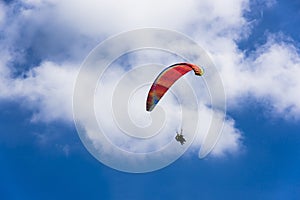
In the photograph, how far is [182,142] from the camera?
67.8 meters

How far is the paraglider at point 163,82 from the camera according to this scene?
67.4 meters

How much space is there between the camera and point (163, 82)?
2707 inches

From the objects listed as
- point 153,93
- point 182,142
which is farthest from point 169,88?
point 182,142

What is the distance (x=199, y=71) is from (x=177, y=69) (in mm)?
3540

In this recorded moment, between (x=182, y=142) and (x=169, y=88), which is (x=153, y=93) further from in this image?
(x=182, y=142)

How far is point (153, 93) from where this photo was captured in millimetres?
Answer: 68312

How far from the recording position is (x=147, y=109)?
6775 centimetres

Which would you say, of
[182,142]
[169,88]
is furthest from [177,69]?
[182,142]

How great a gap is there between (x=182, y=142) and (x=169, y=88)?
6569 millimetres

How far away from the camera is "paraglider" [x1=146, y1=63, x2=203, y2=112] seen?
6744 cm

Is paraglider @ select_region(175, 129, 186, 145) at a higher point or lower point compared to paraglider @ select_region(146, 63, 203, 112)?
lower

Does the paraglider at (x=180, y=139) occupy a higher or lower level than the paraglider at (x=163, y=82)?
lower

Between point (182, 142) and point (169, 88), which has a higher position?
point (169, 88)

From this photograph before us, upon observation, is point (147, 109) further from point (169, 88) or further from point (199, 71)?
point (199, 71)
